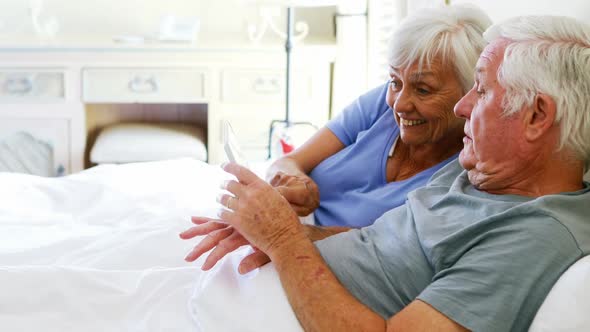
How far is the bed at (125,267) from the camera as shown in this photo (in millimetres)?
1074

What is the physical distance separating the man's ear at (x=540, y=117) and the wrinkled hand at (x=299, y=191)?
673 millimetres

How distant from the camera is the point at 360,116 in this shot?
69.3 inches

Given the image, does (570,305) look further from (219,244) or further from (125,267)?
(125,267)

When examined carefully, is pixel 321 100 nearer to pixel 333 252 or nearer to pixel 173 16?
pixel 173 16

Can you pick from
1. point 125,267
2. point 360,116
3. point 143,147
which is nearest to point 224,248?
point 125,267

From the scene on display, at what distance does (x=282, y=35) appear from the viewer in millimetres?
3727

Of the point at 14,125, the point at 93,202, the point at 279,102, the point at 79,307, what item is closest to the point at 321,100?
the point at 279,102

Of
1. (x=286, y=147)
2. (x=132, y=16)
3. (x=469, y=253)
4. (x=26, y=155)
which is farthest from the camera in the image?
(x=132, y=16)

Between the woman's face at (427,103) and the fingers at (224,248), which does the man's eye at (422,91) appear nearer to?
the woman's face at (427,103)

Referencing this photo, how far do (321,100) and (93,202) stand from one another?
1717mm

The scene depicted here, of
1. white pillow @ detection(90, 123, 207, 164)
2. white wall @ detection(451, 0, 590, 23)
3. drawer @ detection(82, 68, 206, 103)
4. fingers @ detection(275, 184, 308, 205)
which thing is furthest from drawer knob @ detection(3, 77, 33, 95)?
white wall @ detection(451, 0, 590, 23)

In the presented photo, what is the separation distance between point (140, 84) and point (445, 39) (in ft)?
6.86

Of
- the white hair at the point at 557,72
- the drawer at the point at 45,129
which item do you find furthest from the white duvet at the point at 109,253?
the drawer at the point at 45,129

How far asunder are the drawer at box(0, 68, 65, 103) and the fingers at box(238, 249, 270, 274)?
2.35m
